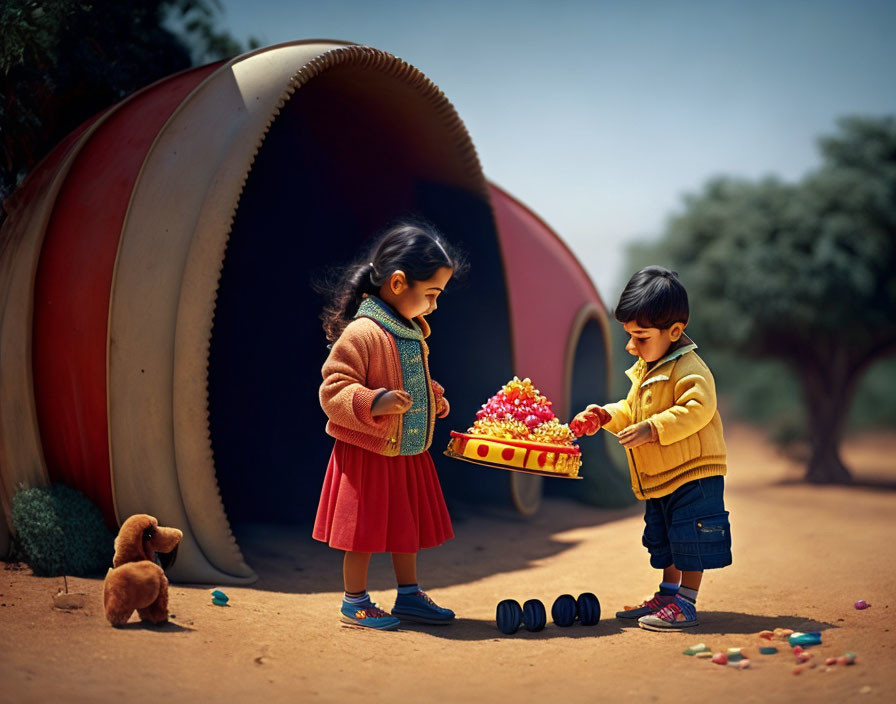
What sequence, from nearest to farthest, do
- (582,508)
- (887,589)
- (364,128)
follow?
1. (887,589)
2. (364,128)
3. (582,508)

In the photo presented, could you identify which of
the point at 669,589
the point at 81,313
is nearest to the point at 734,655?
the point at 669,589

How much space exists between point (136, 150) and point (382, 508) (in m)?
2.74

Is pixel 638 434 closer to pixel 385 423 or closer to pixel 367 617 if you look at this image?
pixel 385 423

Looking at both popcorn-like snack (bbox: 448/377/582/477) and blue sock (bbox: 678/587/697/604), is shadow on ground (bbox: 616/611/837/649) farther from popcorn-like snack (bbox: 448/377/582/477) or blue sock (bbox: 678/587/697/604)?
popcorn-like snack (bbox: 448/377/582/477)

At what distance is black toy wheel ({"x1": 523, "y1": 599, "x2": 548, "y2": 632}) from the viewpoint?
3.91 m

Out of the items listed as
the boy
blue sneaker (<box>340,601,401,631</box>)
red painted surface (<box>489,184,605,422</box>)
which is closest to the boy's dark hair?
the boy

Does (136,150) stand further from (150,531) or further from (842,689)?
(842,689)

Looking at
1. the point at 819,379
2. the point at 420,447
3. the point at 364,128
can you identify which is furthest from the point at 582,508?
the point at 819,379

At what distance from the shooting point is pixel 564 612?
401 cm

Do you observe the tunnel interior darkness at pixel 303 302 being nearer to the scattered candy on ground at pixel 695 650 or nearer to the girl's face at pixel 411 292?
the girl's face at pixel 411 292

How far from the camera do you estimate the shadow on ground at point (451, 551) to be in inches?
208

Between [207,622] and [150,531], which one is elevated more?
[150,531]

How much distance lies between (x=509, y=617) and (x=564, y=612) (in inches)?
11.0

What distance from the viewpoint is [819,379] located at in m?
13.4
